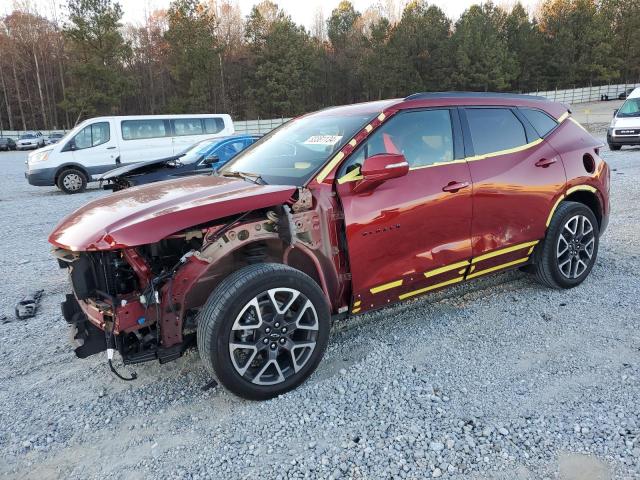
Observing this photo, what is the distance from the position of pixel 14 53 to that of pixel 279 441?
61981mm

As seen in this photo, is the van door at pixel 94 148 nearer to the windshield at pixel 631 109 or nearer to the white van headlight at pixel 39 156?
the white van headlight at pixel 39 156

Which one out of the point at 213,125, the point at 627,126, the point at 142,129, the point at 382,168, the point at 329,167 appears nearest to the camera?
the point at 382,168

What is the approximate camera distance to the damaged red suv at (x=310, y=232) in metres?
2.77

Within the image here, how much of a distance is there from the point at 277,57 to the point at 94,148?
137 ft

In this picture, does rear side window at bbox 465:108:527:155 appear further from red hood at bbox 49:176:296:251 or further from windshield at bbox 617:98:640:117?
windshield at bbox 617:98:640:117

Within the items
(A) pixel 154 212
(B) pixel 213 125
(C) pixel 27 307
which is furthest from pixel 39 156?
(A) pixel 154 212

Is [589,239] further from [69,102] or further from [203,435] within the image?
[69,102]

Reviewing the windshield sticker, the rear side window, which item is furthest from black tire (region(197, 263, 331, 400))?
the rear side window

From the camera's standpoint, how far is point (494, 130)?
3953mm

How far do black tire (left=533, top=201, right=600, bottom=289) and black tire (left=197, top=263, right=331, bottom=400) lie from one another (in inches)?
90.6

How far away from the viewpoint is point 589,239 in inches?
178

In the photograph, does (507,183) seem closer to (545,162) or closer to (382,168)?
(545,162)

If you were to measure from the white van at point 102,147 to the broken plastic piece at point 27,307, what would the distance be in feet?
31.1

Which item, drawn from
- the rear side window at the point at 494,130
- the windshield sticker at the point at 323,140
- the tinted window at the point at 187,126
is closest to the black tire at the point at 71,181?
the tinted window at the point at 187,126
